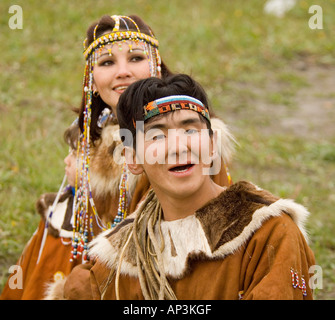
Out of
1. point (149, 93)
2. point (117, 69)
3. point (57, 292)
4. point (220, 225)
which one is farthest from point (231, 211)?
point (117, 69)

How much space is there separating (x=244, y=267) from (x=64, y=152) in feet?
11.4

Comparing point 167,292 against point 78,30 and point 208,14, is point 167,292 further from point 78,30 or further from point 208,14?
point 208,14

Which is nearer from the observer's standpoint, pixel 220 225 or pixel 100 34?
pixel 220 225

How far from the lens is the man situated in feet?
6.95

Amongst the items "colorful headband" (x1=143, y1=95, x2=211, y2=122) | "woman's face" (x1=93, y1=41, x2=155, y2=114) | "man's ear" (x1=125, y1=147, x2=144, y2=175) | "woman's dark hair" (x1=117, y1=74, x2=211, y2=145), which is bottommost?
"man's ear" (x1=125, y1=147, x2=144, y2=175)

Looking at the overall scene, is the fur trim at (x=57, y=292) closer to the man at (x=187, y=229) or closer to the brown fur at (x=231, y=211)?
the man at (x=187, y=229)

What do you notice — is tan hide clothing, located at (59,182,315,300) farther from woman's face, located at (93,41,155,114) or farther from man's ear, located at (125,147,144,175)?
woman's face, located at (93,41,155,114)

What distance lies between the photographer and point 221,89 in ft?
24.5

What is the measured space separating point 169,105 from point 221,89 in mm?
5240

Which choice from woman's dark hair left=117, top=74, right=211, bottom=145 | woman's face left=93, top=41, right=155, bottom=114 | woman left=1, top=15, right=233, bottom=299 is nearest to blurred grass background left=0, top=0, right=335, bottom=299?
woman left=1, top=15, right=233, bottom=299

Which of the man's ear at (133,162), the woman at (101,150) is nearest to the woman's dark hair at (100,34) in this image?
the woman at (101,150)

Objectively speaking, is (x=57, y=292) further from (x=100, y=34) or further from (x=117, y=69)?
(x=100, y=34)
